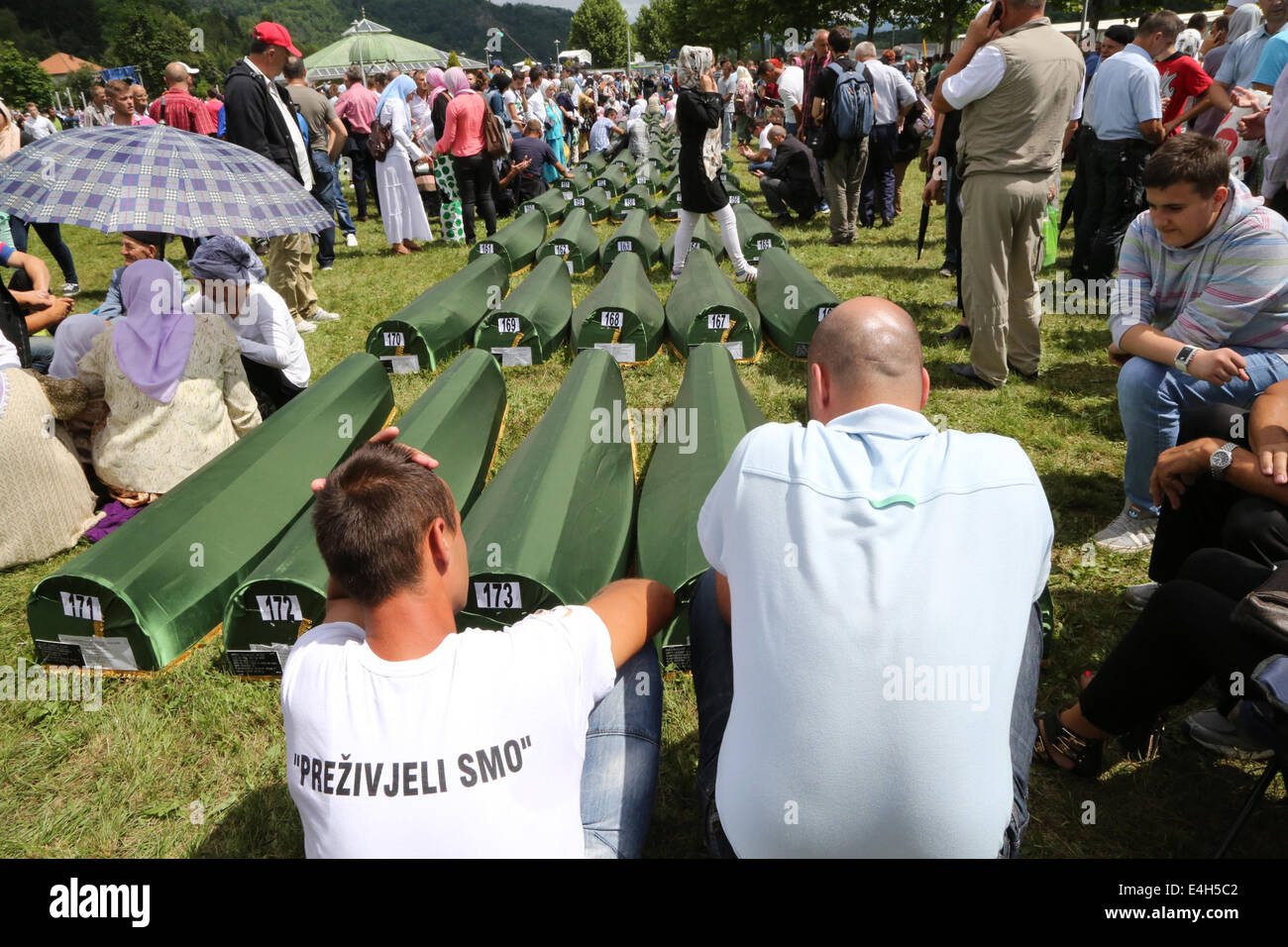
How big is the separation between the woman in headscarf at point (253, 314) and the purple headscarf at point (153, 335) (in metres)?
0.52

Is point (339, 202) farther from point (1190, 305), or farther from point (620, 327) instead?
point (1190, 305)

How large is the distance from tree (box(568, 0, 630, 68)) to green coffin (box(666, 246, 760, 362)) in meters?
118

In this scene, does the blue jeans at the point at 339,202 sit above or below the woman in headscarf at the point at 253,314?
above

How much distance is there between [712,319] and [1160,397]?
10.7 feet

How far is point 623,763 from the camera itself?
7.01 feet

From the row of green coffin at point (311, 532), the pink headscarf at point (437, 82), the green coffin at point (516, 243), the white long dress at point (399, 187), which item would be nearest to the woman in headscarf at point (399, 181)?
the white long dress at point (399, 187)

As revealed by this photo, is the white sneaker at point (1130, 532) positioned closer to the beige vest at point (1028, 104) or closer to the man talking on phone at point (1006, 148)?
the man talking on phone at point (1006, 148)

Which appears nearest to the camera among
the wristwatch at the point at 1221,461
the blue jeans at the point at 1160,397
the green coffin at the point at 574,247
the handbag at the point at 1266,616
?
the handbag at the point at 1266,616

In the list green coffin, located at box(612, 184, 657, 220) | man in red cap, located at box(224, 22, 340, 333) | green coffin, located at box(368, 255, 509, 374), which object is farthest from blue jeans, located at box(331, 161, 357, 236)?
green coffin, located at box(612, 184, 657, 220)

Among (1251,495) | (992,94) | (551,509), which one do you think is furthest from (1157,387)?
(551,509)

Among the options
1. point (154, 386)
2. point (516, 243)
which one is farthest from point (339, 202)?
point (154, 386)

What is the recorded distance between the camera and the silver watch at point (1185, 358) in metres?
3.46

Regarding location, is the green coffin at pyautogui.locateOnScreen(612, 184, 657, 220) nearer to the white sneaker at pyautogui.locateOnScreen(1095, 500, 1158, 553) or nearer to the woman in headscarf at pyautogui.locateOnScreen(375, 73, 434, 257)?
the woman in headscarf at pyautogui.locateOnScreen(375, 73, 434, 257)

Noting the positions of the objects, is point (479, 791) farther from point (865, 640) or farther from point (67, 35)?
point (67, 35)
